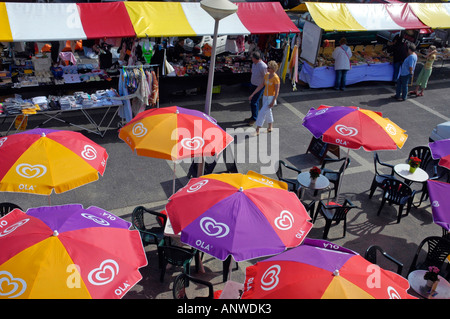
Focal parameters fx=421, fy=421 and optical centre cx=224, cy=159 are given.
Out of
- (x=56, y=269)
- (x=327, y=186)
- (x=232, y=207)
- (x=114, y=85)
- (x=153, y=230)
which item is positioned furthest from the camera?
(x=114, y=85)

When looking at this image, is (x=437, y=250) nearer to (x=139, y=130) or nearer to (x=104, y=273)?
(x=139, y=130)

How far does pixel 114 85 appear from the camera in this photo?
12.2 m

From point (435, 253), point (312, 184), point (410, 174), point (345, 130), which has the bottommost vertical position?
point (435, 253)

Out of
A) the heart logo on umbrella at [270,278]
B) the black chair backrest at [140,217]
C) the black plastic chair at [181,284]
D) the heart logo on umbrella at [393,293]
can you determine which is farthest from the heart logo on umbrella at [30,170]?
the heart logo on umbrella at [393,293]

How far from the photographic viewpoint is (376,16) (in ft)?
47.8

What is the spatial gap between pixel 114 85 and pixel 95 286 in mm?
8867

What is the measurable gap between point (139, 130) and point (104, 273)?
3.01m

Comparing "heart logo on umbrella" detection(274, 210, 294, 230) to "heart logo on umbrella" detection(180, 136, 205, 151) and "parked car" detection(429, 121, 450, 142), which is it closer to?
"heart logo on umbrella" detection(180, 136, 205, 151)

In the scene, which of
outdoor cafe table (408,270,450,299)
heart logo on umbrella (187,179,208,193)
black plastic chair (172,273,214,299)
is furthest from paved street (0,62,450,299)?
heart logo on umbrella (187,179,208,193)

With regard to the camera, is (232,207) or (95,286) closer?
(95,286)

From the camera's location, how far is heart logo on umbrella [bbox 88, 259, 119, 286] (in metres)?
4.25

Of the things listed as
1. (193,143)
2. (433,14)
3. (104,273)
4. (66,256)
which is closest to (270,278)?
(104,273)
